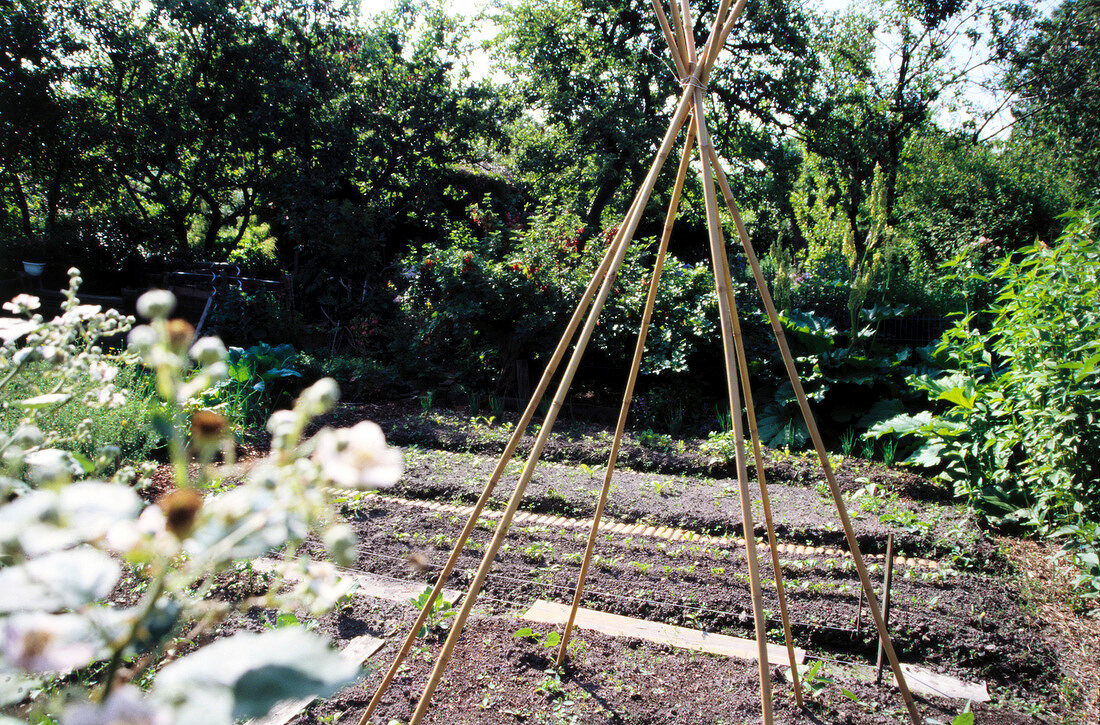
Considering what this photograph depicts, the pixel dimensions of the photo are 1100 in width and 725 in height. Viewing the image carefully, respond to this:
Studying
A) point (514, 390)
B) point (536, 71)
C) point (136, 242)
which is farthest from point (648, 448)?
point (136, 242)

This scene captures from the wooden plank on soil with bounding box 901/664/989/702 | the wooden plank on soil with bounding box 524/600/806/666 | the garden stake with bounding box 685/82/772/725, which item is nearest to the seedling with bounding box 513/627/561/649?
the wooden plank on soil with bounding box 524/600/806/666

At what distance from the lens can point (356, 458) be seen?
1.33ft

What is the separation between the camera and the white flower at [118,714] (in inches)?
11.9

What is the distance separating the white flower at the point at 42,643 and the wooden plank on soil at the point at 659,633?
2.53 metres

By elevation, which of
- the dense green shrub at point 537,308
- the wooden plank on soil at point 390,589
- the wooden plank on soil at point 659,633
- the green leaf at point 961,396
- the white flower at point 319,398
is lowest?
the wooden plank on soil at point 390,589

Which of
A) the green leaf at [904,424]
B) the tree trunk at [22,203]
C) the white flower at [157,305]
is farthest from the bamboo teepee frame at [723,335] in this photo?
the tree trunk at [22,203]

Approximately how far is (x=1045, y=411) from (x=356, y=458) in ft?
12.3

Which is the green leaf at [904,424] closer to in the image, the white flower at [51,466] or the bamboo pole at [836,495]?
the bamboo pole at [836,495]

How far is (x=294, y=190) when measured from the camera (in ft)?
32.9

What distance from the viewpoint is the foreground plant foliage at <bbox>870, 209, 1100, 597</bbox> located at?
3.08 metres

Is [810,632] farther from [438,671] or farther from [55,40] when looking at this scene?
[55,40]

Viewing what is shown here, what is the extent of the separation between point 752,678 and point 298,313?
328 inches

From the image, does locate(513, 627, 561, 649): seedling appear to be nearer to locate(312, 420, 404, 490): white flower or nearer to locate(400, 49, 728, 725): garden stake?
locate(400, 49, 728, 725): garden stake

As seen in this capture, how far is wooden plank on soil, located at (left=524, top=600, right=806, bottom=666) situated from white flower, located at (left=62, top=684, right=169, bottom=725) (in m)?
2.57
